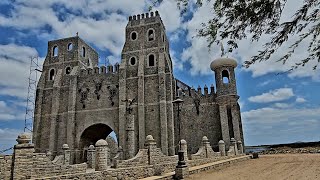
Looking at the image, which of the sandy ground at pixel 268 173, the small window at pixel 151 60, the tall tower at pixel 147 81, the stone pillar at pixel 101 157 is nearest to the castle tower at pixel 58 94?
the tall tower at pixel 147 81

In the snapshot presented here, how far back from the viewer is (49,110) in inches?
1171

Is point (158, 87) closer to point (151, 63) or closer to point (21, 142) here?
point (151, 63)

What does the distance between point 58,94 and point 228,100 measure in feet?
59.7

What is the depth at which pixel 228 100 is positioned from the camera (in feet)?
83.0

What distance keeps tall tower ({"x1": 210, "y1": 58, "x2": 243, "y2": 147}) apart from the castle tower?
15269mm

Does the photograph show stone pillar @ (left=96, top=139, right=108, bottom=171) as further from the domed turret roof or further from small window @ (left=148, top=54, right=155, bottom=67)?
the domed turret roof

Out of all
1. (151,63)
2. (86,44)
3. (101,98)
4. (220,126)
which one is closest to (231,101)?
(220,126)

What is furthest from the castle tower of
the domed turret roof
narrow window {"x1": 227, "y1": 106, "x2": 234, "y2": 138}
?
narrow window {"x1": 227, "y1": 106, "x2": 234, "y2": 138}

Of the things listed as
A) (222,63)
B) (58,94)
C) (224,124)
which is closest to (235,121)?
(224,124)

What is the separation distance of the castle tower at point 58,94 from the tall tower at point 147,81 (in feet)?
19.2

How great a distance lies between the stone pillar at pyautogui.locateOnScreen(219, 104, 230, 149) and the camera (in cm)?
2423

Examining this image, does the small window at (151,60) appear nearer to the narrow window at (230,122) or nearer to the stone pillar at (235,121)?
the narrow window at (230,122)

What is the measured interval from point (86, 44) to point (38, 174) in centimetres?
2680

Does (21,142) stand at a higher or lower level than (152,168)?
higher
